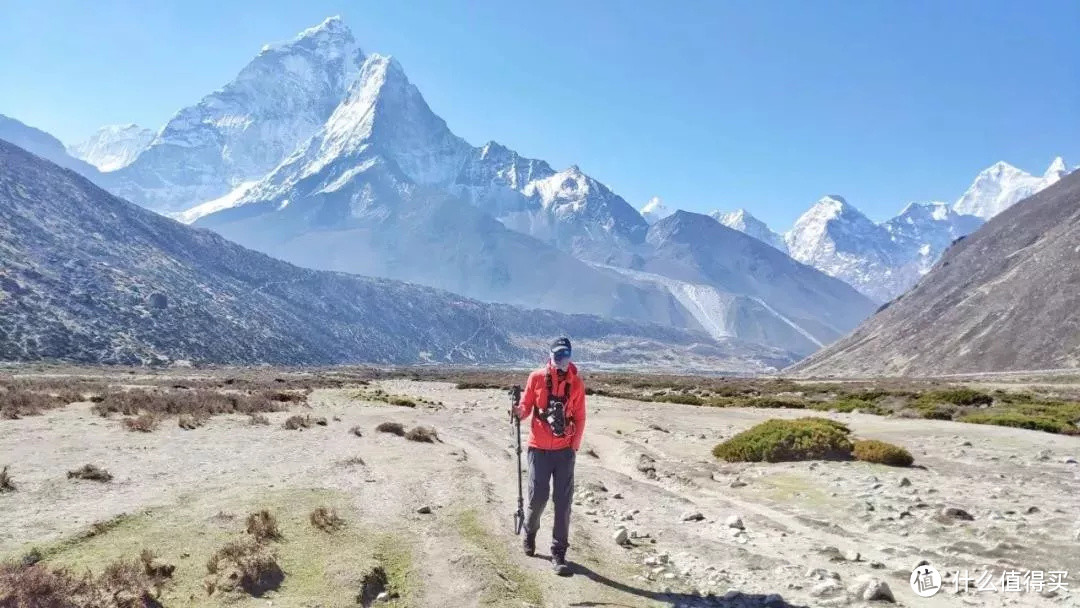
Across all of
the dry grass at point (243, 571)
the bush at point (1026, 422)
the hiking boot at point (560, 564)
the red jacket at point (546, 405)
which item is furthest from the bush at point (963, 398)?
the dry grass at point (243, 571)

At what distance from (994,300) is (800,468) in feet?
460

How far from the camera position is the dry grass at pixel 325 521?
11.7m

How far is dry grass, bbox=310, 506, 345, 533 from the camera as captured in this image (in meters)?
11.7

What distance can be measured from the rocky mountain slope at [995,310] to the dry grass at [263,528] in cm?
12303

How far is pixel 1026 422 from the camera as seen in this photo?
2858 cm

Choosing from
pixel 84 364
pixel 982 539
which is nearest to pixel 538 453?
pixel 982 539

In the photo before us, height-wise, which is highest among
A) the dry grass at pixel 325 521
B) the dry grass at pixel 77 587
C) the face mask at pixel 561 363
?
the face mask at pixel 561 363

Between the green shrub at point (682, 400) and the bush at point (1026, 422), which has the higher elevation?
the bush at point (1026, 422)

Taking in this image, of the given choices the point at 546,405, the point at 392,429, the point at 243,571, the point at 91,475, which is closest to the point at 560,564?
the point at 546,405

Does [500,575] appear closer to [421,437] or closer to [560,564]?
[560,564]

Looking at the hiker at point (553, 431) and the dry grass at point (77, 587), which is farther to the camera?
the hiker at point (553, 431)

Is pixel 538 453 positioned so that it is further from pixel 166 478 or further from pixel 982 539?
pixel 166 478

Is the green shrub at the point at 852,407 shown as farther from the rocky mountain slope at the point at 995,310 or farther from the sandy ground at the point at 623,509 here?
the rocky mountain slope at the point at 995,310

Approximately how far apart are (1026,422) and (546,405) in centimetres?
2788
